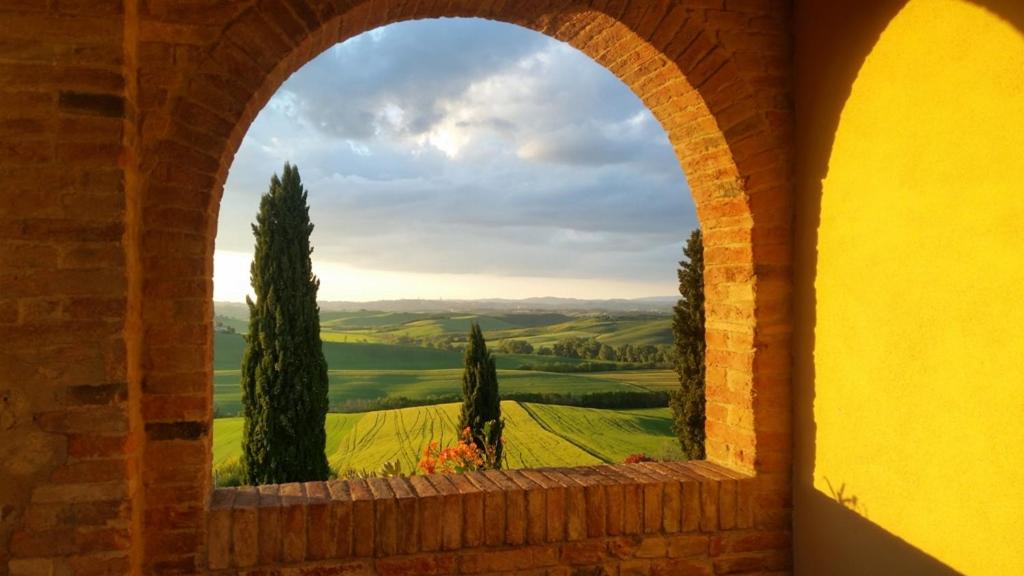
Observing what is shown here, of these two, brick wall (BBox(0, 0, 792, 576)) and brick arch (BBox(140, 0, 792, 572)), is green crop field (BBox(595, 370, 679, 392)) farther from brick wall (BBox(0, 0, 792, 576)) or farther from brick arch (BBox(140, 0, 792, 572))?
brick wall (BBox(0, 0, 792, 576))

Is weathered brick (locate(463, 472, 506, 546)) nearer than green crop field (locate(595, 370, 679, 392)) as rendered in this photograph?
Yes

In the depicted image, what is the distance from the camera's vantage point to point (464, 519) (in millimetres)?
2285

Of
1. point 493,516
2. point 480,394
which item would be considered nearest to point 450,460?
point 480,394

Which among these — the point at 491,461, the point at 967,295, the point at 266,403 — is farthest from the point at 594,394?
the point at 967,295

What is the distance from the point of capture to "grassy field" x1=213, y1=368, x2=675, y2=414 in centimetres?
786

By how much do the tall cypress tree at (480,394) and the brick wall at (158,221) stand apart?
15.1 ft

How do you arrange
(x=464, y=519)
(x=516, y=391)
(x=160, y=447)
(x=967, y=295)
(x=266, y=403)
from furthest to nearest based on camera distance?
1. (x=516, y=391)
2. (x=266, y=403)
3. (x=464, y=519)
4. (x=160, y=447)
5. (x=967, y=295)

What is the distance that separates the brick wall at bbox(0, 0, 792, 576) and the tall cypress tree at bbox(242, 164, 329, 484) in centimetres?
472

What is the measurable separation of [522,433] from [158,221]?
6.14 meters

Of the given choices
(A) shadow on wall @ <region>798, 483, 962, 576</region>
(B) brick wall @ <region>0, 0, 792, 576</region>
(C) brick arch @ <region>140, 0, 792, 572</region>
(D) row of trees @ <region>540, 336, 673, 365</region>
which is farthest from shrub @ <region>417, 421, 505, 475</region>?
(D) row of trees @ <region>540, 336, 673, 365</region>

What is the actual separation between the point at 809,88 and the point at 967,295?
1.01m

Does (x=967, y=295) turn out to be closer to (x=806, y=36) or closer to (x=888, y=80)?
(x=888, y=80)

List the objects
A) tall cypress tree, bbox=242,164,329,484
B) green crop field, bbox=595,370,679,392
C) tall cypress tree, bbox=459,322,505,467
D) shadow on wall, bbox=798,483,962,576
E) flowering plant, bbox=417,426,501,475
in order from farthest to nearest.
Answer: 1. green crop field, bbox=595,370,679,392
2. tall cypress tree, bbox=459,322,505,467
3. tall cypress tree, bbox=242,164,329,484
4. flowering plant, bbox=417,426,501,475
5. shadow on wall, bbox=798,483,962,576

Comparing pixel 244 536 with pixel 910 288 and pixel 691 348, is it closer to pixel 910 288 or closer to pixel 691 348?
pixel 910 288
